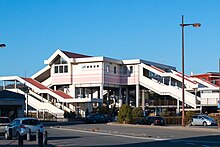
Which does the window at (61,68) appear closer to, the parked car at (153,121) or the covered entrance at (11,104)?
the covered entrance at (11,104)

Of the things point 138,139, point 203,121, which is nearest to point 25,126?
point 138,139

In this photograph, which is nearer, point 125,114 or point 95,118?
point 125,114

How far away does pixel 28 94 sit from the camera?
7500 centimetres

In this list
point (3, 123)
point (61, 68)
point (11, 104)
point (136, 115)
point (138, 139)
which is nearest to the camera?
point (138, 139)

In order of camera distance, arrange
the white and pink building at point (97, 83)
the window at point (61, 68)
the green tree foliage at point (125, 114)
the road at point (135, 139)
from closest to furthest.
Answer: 1. the road at point (135, 139)
2. the green tree foliage at point (125, 114)
3. the white and pink building at point (97, 83)
4. the window at point (61, 68)

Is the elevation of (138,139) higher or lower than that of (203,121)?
higher

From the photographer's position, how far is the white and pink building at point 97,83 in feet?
236

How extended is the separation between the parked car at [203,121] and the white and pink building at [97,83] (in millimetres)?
17030

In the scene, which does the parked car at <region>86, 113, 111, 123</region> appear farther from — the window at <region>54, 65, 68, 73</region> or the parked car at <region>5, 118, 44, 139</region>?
the parked car at <region>5, 118, 44, 139</region>

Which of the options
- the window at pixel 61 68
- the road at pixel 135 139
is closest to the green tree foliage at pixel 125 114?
the road at pixel 135 139

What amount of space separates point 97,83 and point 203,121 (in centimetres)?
2511

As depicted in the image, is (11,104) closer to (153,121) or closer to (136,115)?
(136,115)

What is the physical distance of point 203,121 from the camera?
168ft

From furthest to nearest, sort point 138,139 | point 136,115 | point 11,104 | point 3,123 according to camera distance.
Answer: point 136,115, point 11,104, point 3,123, point 138,139
